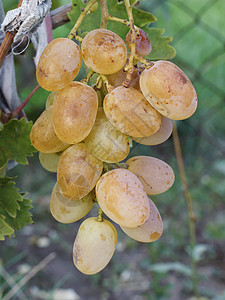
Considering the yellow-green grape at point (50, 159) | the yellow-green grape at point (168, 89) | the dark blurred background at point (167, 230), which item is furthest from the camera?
the dark blurred background at point (167, 230)

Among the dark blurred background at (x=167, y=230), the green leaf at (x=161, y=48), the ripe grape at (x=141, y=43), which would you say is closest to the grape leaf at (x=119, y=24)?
the green leaf at (x=161, y=48)

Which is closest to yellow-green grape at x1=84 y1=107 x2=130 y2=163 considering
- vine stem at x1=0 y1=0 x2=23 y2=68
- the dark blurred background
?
vine stem at x1=0 y1=0 x2=23 y2=68

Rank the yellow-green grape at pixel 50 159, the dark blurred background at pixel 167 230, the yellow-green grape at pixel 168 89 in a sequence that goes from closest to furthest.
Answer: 1. the yellow-green grape at pixel 168 89
2. the yellow-green grape at pixel 50 159
3. the dark blurred background at pixel 167 230

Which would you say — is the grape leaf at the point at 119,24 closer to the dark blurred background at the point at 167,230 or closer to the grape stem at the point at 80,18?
the grape stem at the point at 80,18

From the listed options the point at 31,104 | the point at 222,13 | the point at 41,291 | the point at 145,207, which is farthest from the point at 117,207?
the point at 222,13

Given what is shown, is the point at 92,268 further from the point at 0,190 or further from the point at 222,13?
the point at 222,13

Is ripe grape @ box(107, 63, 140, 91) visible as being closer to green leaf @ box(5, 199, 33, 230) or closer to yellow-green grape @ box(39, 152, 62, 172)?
yellow-green grape @ box(39, 152, 62, 172)
